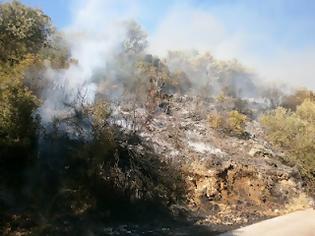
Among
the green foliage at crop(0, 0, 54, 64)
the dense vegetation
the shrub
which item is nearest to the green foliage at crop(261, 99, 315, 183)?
the dense vegetation

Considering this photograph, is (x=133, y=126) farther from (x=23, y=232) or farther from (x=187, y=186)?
(x=23, y=232)

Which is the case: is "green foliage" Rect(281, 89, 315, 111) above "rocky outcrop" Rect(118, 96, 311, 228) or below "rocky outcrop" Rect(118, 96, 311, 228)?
above

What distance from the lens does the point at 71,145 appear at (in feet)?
77.9

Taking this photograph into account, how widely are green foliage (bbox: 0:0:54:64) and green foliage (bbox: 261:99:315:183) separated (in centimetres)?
1875

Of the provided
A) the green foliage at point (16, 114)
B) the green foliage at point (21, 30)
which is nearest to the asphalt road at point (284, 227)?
the green foliage at point (16, 114)

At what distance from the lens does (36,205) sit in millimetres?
20016

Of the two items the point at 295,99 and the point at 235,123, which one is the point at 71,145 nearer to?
the point at 235,123

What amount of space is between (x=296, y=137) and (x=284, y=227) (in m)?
13.1

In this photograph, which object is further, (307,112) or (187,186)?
(307,112)

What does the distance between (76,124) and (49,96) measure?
231cm

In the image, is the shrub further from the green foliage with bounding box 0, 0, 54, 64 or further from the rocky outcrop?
the green foliage with bounding box 0, 0, 54, 64

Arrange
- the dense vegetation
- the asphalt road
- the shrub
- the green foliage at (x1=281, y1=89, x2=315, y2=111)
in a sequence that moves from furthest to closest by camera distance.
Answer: the green foliage at (x1=281, y1=89, x2=315, y2=111) < the shrub < the asphalt road < the dense vegetation

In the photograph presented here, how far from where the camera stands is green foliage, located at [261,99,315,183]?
33250mm

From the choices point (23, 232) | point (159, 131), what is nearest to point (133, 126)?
point (159, 131)
